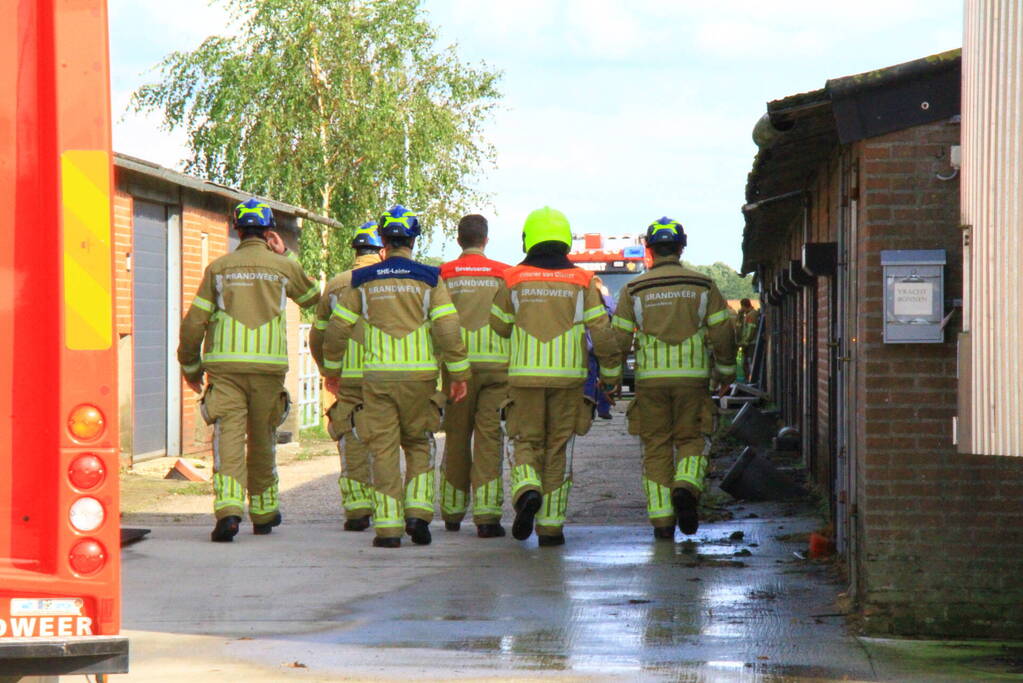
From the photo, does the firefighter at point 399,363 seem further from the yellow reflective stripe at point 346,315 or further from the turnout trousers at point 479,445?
the turnout trousers at point 479,445

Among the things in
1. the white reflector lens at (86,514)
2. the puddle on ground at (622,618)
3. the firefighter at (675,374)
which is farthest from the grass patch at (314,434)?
the white reflector lens at (86,514)

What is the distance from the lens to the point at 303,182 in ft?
107

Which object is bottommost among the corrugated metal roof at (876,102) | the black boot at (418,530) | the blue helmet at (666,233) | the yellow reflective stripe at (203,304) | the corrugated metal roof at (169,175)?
the black boot at (418,530)

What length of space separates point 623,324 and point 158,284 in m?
7.91

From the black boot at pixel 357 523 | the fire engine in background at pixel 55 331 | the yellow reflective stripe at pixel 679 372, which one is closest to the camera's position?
the fire engine in background at pixel 55 331

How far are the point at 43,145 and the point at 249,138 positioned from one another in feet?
91.7

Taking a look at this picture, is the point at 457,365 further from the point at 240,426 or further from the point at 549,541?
the point at 240,426

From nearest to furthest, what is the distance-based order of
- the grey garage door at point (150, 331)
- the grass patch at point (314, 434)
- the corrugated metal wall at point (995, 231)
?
the corrugated metal wall at point (995, 231), the grey garage door at point (150, 331), the grass patch at point (314, 434)

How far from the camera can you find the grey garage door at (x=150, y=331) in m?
15.7

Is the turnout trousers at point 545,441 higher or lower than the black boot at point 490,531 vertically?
higher

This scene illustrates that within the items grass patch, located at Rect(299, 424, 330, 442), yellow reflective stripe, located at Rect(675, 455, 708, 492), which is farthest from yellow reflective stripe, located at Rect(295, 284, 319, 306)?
grass patch, located at Rect(299, 424, 330, 442)

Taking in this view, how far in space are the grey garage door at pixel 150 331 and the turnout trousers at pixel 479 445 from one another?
5.84m

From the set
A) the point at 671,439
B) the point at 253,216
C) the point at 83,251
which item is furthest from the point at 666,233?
the point at 83,251

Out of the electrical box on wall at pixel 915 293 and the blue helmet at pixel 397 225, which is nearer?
the electrical box on wall at pixel 915 293
